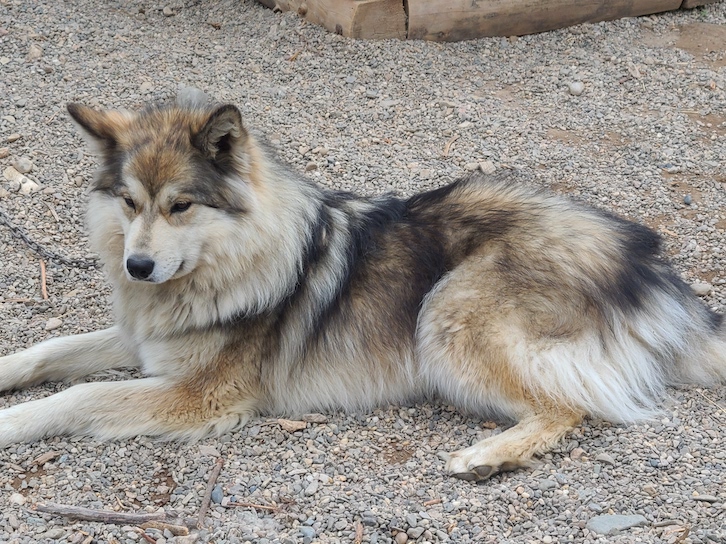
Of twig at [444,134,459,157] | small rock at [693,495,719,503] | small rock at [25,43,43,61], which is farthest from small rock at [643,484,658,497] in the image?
small rock at [25,43,43,61]

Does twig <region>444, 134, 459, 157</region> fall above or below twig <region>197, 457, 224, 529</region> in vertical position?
above

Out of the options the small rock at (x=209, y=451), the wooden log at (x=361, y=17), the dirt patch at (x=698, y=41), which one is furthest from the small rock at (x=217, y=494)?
the dirt patch at (x=698, y=41)

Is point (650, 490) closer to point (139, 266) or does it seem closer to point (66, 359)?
point (139, 266)

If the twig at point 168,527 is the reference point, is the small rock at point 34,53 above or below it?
above

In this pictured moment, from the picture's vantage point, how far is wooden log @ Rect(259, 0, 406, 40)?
699 cm

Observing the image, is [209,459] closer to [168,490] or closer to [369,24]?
[168,490]

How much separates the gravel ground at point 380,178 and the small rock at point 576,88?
24mm

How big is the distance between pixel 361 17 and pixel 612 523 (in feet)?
16.7

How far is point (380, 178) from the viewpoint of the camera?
598 centimetres

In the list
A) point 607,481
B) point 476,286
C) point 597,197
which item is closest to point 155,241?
point 476,286

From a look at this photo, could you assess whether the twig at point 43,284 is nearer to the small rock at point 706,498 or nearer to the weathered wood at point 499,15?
the small rock at point 706,498

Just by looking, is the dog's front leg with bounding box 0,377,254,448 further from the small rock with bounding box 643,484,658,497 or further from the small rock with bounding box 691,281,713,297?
the small rock with bounding box 691,281,713,297

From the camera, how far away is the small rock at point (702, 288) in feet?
15.8

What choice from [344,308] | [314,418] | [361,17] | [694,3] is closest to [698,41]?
[694,3]
